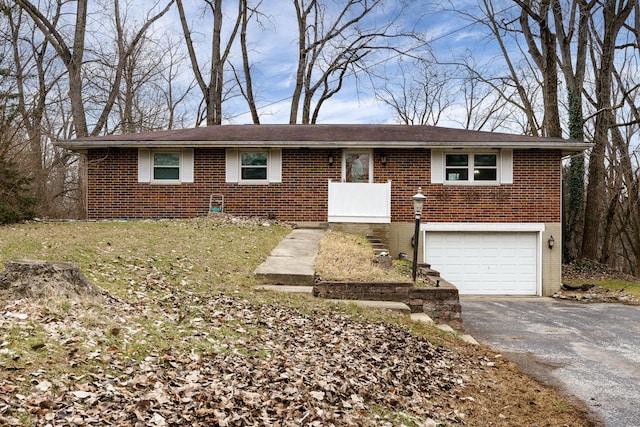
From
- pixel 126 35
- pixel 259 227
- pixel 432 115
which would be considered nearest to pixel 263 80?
pixel 126 35

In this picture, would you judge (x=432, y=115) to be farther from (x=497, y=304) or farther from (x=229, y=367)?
(x=229, y=367)

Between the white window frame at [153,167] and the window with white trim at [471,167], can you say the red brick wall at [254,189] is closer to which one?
the white window frame at [153,167]

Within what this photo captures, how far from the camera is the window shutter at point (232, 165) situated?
573 inches

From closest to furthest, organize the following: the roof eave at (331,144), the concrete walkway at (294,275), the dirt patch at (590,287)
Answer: the concrete walkway at (294,275) → the dirt patch at (590,287) → the roof eave at (331,144)

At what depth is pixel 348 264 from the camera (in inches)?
331

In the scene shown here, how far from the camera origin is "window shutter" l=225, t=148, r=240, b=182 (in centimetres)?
1455

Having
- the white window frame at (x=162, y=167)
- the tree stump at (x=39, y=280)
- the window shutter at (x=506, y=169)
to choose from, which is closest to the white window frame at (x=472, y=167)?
the window shutter at (x=506, y=169)

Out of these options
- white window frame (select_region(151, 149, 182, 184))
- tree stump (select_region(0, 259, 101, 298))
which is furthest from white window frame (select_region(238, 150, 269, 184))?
tree stump (select_region(0, 259, 101, 298))

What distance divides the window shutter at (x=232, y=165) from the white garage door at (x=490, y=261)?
6.03 m

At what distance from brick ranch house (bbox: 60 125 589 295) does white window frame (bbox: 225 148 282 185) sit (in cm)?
3

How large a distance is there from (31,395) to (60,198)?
21.7m

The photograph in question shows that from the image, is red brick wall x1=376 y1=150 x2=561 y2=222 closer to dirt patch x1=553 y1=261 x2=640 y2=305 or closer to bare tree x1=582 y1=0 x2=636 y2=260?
dirt patch x1=553 y1=261 x2=640 y2=305

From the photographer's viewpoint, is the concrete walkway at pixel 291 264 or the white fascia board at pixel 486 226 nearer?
the concrete walkway at pixel 291 264

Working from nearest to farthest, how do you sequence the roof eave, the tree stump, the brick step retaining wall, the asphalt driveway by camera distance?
the tree stump, the asphalt driveway, the brick step retaining wall, the roof eave
